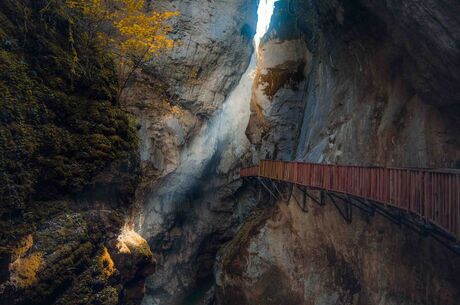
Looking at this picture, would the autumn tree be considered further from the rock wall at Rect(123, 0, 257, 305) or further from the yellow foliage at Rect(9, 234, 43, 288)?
the yellow foliage at Rect(9, 234, 43, 288)

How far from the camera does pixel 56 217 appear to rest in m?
9.57

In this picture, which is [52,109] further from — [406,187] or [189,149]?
[189,149]

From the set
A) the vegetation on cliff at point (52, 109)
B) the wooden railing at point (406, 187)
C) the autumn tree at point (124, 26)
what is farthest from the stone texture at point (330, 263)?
the autumn tree at point (124, 26)

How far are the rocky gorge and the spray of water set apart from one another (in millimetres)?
Result: 143

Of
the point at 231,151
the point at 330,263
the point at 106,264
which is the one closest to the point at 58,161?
the point at 106,264

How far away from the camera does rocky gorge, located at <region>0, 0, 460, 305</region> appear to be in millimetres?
9656

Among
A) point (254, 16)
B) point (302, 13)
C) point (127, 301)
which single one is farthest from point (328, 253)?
point (254, 16)

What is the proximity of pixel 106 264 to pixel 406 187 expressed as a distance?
29.2ft

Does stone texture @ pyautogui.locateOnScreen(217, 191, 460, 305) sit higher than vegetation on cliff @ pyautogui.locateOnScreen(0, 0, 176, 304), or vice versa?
vegetation on cliff @ pyautogui.locateOnScreen(0, 0, 176, 304)

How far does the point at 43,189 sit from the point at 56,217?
0.90 m

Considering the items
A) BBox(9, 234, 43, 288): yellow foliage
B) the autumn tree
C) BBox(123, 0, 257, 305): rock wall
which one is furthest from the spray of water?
BBox(9, 234, 43, 288): yellow foliage

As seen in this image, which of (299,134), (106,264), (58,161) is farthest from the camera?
(299,134)

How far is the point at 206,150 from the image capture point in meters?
28.4

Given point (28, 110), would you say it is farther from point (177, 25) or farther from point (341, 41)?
point (177, 25)
